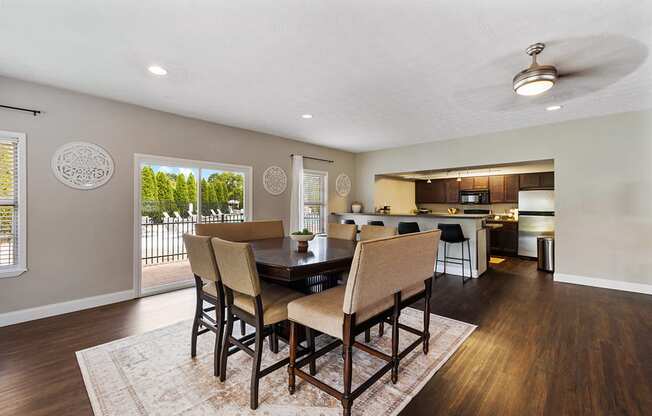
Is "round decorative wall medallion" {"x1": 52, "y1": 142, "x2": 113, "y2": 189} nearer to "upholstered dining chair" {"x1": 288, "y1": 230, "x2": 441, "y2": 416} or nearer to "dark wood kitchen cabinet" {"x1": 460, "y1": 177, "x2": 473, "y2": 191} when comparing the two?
"upholstered dining chair" {"x1": 288, "y1": 230, "x2": 441, "y2": 416}

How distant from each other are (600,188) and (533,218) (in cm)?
168

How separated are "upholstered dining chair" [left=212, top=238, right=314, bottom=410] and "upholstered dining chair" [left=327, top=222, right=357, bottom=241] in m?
1.21

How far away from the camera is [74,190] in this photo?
3.15m

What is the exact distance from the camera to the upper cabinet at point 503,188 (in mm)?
6688

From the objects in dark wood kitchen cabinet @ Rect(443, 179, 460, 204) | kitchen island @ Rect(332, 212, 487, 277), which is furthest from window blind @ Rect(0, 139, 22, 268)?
dark wood kitchen cabinet @ Rect(443, 179, 460, 204)

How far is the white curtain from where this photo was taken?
5.34m

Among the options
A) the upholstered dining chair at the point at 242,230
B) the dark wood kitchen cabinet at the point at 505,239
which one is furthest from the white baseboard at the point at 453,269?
the upholstered dining chair at the point at 242,230

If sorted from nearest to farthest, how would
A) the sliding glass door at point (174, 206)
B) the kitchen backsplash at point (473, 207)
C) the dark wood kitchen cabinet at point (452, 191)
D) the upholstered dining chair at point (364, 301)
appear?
the upholstered dining chair at point (364, 301), the sliding glass door at point (174, 206), the kitchen backsplash at point (473, 207), the dark wood kitchen cabinet at point (452, 191)

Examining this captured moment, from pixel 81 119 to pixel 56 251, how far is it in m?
1.49

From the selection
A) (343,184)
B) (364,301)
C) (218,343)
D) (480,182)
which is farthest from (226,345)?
(480,182)

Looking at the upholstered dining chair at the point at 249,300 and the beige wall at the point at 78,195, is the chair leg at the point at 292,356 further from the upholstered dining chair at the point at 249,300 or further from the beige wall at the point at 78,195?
Result: the beige wall at the point at 78,195

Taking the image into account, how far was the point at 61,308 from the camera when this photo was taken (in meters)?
3.07

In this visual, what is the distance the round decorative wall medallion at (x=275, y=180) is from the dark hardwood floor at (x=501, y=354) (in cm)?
216

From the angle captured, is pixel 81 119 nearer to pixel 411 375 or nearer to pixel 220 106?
pixel 220 106
